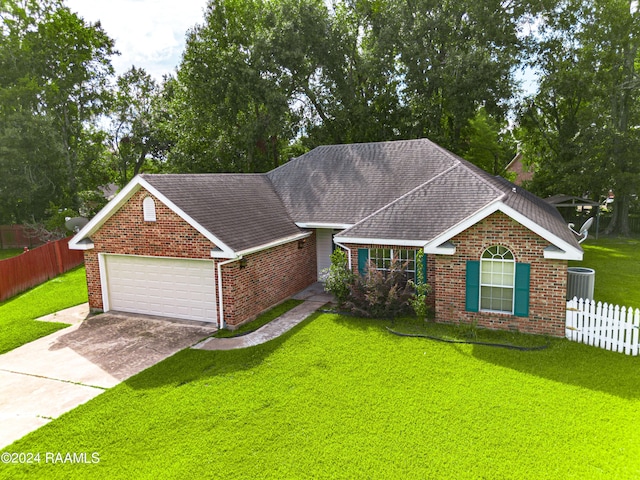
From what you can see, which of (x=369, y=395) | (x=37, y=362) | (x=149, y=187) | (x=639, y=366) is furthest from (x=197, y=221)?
(x=639, y=366)

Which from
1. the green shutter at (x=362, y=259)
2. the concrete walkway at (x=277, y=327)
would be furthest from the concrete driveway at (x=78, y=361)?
the green shutter at (x=362, y=259)

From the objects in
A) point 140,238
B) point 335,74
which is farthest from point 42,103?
point 140,238

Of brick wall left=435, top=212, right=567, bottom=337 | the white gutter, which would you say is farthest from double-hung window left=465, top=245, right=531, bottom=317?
the white gutter

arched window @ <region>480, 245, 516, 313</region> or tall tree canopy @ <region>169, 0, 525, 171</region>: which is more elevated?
tall tree canopy @ <region>169, 0, 525, 171</region>

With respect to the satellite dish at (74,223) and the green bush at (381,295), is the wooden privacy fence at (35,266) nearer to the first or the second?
the satellite dish at (74,223)

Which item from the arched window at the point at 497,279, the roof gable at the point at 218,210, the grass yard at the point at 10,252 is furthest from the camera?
the grass yard at the point at 10,252

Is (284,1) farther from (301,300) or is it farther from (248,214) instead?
(301,300)

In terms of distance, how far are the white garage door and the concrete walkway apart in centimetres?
168

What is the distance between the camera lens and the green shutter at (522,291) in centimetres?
1069

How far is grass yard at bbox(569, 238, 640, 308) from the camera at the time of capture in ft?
47.1

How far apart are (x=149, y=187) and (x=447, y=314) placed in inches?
378

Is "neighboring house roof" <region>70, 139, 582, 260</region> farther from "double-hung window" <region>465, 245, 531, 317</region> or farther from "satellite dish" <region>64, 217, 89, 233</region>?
"satellite dish" <region>64, 217, 89, 233</region>

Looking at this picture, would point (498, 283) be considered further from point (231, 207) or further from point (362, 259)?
point (231, 207)

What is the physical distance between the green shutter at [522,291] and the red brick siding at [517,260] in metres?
0.10
